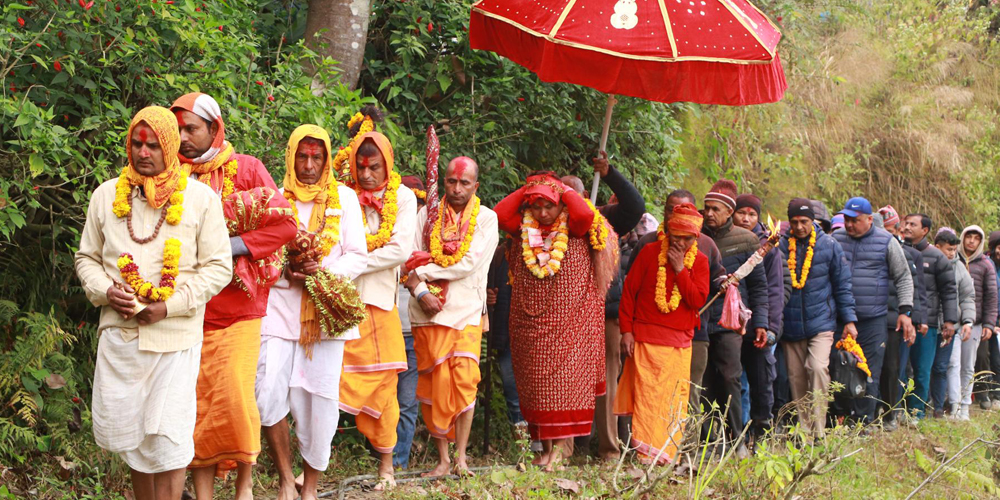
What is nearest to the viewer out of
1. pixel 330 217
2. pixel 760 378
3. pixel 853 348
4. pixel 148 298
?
pixel 148 298

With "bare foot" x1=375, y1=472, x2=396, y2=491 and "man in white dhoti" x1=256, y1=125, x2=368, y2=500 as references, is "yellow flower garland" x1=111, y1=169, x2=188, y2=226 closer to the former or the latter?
"man in white dhoti" x1=256, y1=125, x2=368, y2=500

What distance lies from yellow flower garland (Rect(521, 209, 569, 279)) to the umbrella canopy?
1.04 m

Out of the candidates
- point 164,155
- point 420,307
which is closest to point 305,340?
point 420,307

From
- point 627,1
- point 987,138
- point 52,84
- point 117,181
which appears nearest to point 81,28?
point 52,84

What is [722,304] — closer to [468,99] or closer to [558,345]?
[558,345]

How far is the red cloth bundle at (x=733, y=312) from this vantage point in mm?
7773

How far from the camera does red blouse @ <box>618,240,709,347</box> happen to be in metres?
7.50

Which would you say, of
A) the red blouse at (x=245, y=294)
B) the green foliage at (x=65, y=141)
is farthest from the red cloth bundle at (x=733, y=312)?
the red blouse at (x=245, y=294)

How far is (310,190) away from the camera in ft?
19.3

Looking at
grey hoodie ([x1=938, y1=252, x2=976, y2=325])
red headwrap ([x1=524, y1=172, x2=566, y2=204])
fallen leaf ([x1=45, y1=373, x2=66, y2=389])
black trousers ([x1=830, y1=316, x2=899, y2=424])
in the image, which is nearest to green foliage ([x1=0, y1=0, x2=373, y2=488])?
fallen leaf ([x1=45, y1=373, x2=66, y2=389])

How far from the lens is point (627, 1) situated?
6.83 meters

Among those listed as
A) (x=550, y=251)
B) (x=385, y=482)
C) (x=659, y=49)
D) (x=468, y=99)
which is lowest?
(x=385, y=482)

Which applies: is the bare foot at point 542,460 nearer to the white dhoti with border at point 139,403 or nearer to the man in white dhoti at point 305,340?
the man in white dhoti at point 305,340

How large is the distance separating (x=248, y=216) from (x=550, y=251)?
2657mm
